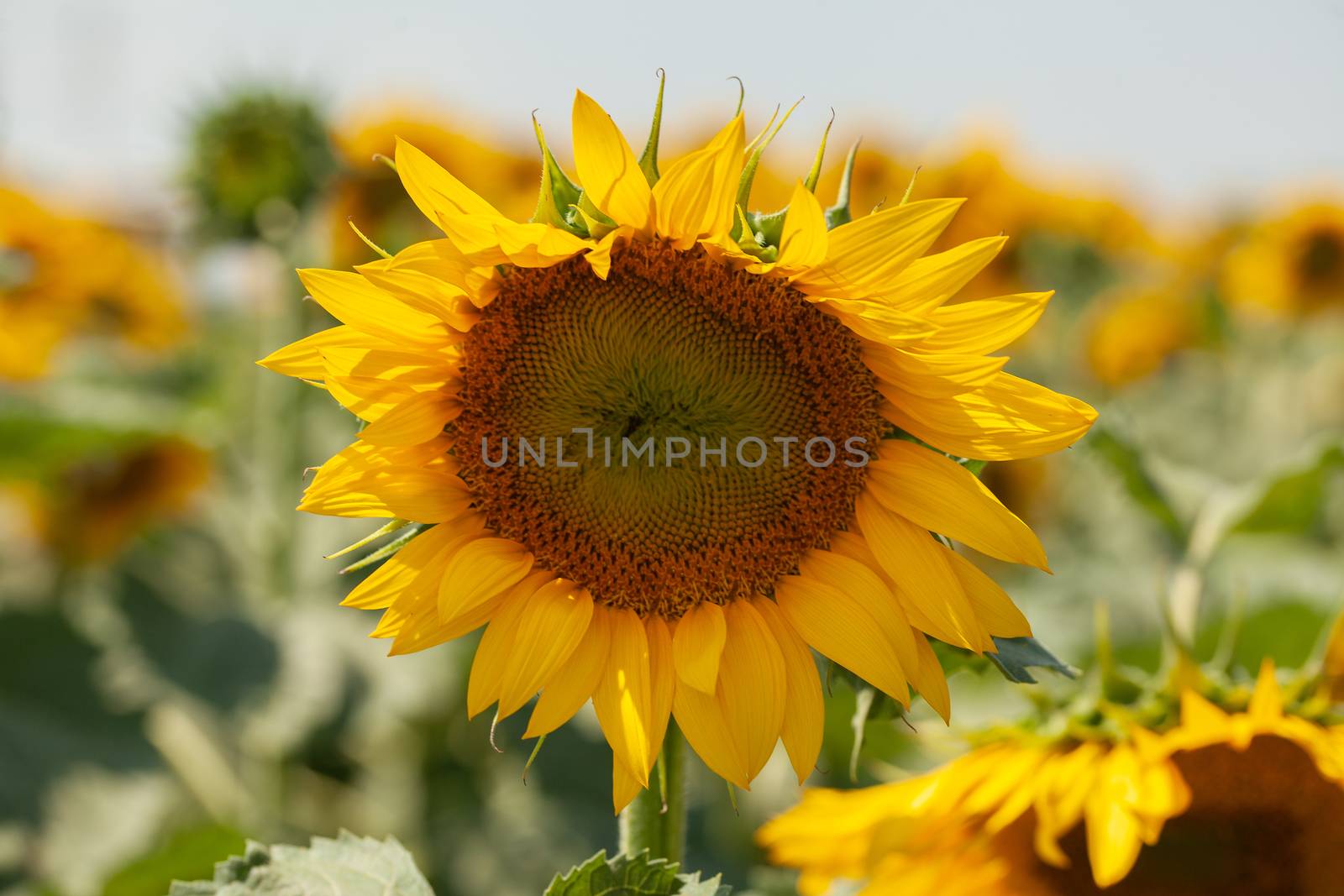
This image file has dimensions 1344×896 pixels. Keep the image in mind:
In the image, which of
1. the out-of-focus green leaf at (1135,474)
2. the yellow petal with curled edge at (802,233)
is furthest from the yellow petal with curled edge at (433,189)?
the out-of-focus green leaf at (1135,474)

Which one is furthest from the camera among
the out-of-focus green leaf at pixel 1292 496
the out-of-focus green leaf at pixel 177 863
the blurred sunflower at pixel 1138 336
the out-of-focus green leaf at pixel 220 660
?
the blurred sunflower at pixel 1138 336

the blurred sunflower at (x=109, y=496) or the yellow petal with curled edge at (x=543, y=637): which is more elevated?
the yellow petal with curled edge at (x=543, y=637)

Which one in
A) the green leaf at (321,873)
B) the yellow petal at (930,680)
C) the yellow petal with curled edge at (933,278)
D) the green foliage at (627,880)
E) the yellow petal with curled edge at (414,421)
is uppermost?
the yellow petal with curled edge at (933,278)

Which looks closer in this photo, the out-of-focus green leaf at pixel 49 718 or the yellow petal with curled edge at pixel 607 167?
the yellow petal with curled edge at pixel 607 167

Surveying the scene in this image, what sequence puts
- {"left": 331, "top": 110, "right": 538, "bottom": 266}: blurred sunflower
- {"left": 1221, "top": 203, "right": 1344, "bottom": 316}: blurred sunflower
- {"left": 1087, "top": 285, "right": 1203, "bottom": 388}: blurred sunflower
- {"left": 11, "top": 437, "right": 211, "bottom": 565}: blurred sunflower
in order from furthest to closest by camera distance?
{"left": 1087, "top": 285, "right": 1203, "bottom": 388}: blurred sunflower
{"left": 1221, "top": 203, "right": 1344, "bottom": 316}: blurred sunflower
{"left": 11, "top": 437, "right": 211, "bottom": 565}: blurred sunflower
{"left": 331, "top": 110, "right": 538, "bottom": 266}: blurred sunflower

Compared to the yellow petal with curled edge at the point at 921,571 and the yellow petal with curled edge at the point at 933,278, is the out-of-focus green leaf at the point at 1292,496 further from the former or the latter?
the yellow petal with curled edge at the point at 933,278

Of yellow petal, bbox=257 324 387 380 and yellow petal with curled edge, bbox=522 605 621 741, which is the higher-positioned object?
yellow petal, bbox=257 324 387 380

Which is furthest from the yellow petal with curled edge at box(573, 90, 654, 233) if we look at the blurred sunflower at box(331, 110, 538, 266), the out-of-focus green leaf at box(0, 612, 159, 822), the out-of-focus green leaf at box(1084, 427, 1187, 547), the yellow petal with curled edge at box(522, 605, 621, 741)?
the out-of-focus green leaf at box(0, 612, 159, 822)

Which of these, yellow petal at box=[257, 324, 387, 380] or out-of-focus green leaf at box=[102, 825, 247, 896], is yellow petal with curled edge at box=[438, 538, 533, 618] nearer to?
yellow petal at box=[257, 324, 387, 380]
